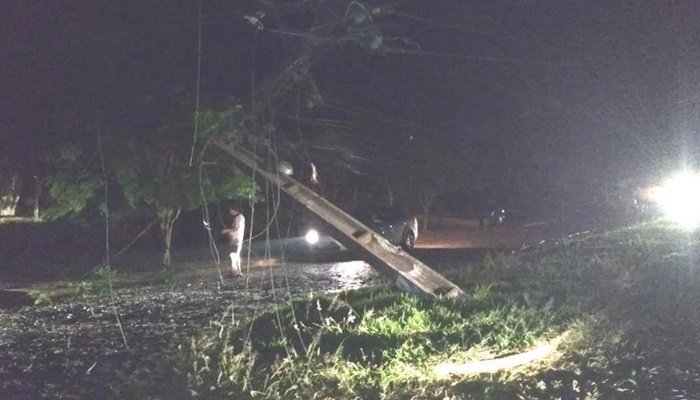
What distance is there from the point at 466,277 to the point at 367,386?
5.67 meters

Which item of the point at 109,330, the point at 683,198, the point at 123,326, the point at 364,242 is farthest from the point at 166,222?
the point at 683,198

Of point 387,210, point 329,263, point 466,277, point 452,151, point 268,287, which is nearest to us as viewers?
point 466,277

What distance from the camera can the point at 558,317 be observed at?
8.34m

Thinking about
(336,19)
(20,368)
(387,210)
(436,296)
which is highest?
(336,19)

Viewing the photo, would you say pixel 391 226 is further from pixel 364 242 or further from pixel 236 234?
pixel 364 242

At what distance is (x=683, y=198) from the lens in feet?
73.2

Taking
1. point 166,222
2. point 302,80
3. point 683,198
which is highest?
point 302,80

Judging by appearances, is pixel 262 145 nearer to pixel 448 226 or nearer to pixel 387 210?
pixel 387 210

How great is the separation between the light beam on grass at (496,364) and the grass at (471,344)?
0.05 meters

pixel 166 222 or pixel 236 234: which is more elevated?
pixel 166 222

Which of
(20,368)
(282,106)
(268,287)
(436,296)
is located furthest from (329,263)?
(20,368)

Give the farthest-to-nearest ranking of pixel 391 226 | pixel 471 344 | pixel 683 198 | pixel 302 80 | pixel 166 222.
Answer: pixel 683 198 < pixel 391 226 < pixel 166 222 < pixel 302 80 < pixel 471 344

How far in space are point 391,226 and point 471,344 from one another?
12.1 meters

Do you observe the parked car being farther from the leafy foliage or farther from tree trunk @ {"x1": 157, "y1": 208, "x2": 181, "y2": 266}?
the leafy foliage
